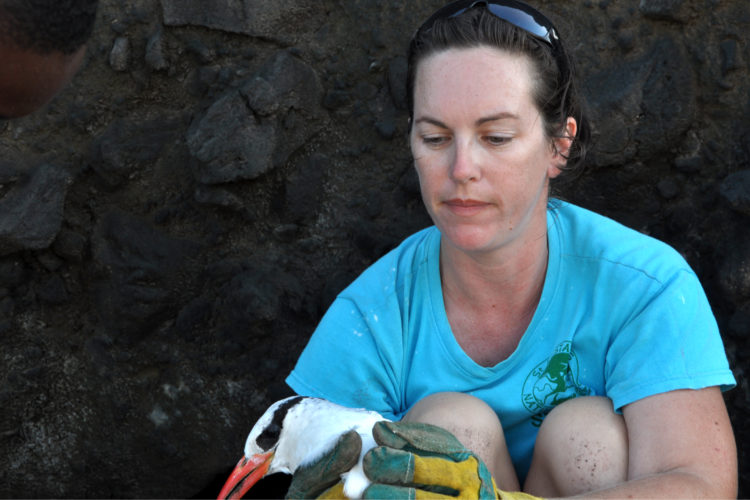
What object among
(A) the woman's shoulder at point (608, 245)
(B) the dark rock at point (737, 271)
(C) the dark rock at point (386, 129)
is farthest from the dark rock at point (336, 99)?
(B) the dark rock at point (737, 271)

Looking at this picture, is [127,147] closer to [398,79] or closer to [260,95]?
[260,95]

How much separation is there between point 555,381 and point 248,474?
1.95ft

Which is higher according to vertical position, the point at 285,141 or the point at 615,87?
the point at 615,87

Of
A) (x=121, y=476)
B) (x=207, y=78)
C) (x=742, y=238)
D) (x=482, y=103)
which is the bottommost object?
(x=121, y=476)

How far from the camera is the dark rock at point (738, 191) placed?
7.18 ft

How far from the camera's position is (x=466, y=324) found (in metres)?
1.77

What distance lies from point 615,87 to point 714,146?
0.30m

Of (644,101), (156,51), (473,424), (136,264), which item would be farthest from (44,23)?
(644,101)

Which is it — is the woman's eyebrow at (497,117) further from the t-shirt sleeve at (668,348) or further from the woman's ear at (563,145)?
the t-shirt sleeve at (668,348)

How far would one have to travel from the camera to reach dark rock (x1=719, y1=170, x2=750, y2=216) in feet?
7.18

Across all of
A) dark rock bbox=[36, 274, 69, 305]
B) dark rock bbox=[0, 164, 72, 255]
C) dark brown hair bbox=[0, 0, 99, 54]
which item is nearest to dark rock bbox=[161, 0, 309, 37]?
dark rock bbox=[0, 164, 72, 255]

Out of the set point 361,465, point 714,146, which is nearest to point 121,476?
A: point 361,465

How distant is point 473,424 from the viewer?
157 cm

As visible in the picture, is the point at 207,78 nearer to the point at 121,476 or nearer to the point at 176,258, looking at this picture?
the point at 176,258
